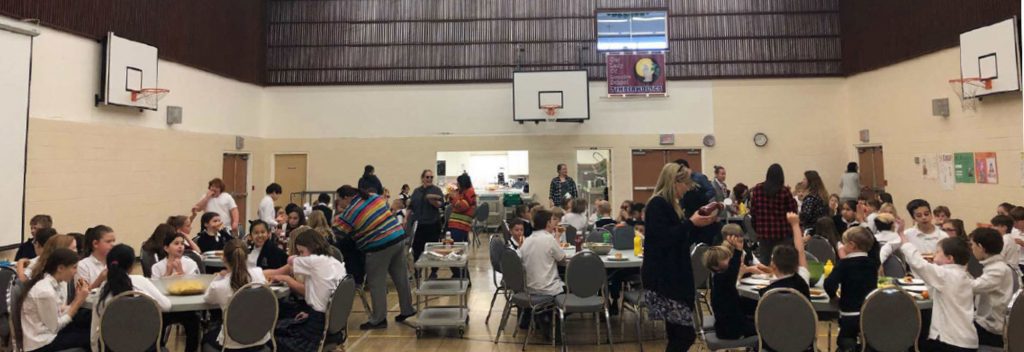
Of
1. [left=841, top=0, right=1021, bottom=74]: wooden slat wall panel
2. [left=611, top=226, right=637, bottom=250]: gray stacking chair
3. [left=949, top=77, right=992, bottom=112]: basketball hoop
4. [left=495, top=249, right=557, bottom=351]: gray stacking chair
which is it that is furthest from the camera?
[left=841, top=0, right=1021, bottom=74]: wooden slat wall panel

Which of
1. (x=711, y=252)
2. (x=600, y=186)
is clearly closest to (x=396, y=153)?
(x=600, y=186)

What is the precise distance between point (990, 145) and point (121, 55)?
14.6 meters

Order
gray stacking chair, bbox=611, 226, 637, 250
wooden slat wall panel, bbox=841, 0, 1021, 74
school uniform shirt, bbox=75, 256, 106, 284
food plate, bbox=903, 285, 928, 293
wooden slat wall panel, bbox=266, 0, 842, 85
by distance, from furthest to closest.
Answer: wooden slat wall panel, bbox=266, 0, 842, 85 → wooden slat wall panel, bbox=841, 0, 1021, 74 → gray stacking chair, bbox=611, 226, 637, 250 → school uniform shirt, bbox=75, 256, 106, 284 → food plate, bbox=903, 285, 928, 293

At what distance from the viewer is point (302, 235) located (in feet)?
13.6

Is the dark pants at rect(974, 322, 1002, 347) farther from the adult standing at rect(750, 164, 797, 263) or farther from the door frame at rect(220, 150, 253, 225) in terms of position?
the door frame at rect(220, 150, 253, 225)

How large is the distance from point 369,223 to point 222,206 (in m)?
3.20

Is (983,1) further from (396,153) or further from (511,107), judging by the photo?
(396,153)

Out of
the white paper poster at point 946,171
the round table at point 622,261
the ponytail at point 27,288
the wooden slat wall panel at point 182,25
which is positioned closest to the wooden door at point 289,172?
the wooden slat wall panel at point 182,25

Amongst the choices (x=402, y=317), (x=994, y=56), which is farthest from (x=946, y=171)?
(x=402, y=317)

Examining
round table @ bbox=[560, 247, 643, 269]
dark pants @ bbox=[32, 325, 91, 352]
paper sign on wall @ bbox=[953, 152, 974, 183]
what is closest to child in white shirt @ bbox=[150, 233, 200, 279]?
dark pants @ bbox=[32, 325, 91, 352]

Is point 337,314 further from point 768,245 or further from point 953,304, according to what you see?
point 768,245

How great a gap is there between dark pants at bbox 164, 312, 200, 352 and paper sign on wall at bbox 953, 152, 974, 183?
11.7 m

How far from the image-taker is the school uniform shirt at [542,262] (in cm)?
493

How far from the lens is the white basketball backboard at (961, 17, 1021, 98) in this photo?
8.20 metres
